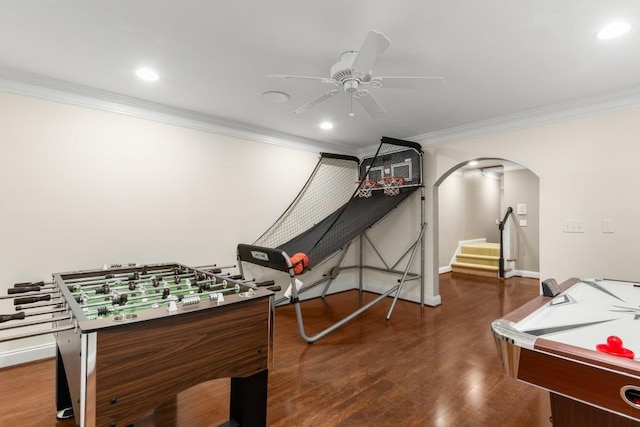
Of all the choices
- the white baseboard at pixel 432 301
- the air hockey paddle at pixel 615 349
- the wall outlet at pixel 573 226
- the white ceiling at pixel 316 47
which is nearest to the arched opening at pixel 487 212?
the white baseboard at pixel 432 301

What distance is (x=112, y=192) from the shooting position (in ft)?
9.51

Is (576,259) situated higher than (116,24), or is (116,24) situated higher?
(116,24)

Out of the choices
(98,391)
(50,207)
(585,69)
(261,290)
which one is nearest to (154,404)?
(98,391)

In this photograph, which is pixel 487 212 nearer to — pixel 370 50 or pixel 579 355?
pixel 370 50

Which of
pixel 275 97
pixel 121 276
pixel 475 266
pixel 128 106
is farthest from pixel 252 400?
pixel 475 266

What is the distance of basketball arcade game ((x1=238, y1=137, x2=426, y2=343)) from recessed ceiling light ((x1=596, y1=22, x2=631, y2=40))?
188 centimetres

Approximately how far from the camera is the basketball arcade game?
140 inches

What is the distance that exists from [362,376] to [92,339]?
6.28 ft

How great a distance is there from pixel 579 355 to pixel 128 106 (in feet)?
12.4

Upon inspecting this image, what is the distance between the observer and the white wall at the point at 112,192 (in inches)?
98.2

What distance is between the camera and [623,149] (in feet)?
8.88

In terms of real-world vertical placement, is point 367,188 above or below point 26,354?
above

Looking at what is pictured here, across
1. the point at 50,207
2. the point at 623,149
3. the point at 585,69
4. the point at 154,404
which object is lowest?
the point at 154,404

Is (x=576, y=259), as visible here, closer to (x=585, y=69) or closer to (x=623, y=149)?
(x=623, y=149)
